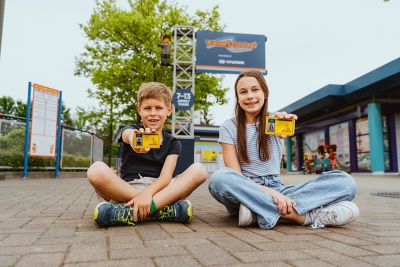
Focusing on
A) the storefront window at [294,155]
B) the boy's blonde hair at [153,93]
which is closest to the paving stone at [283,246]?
the boy's blonde hair at [153,93]

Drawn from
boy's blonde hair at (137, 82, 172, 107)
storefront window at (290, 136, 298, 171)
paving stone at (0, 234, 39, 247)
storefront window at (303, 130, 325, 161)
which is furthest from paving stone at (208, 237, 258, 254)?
storefront window at (290, 136, 298, 171)

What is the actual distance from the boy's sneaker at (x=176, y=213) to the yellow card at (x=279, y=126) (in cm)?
77

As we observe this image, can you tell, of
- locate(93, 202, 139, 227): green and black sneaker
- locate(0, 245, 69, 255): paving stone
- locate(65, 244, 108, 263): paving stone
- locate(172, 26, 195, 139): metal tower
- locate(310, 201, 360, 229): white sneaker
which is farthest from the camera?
locate(172, 26, 195, 139): metal tower

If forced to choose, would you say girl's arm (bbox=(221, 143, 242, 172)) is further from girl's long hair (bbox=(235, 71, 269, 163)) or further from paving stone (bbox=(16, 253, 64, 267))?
paving stone (bbox=(16, 253, 64, 267))

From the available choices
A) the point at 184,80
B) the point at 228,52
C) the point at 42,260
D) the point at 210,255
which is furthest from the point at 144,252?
the point at 228,52

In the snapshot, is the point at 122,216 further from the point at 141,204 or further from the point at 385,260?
the point at 385,260

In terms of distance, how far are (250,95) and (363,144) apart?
15509 mm

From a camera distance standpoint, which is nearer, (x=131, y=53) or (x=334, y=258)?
(x=334, y=258)

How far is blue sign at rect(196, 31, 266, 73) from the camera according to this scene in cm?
1048

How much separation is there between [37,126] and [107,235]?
Answer: 7597 millimetres

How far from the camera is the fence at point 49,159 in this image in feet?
27.9

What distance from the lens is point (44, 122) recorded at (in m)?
8.74

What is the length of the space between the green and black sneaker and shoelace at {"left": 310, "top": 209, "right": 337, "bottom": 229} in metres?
1.20

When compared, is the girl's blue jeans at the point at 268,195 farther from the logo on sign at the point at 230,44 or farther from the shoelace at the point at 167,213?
the logo on sign at the point at 230,44
